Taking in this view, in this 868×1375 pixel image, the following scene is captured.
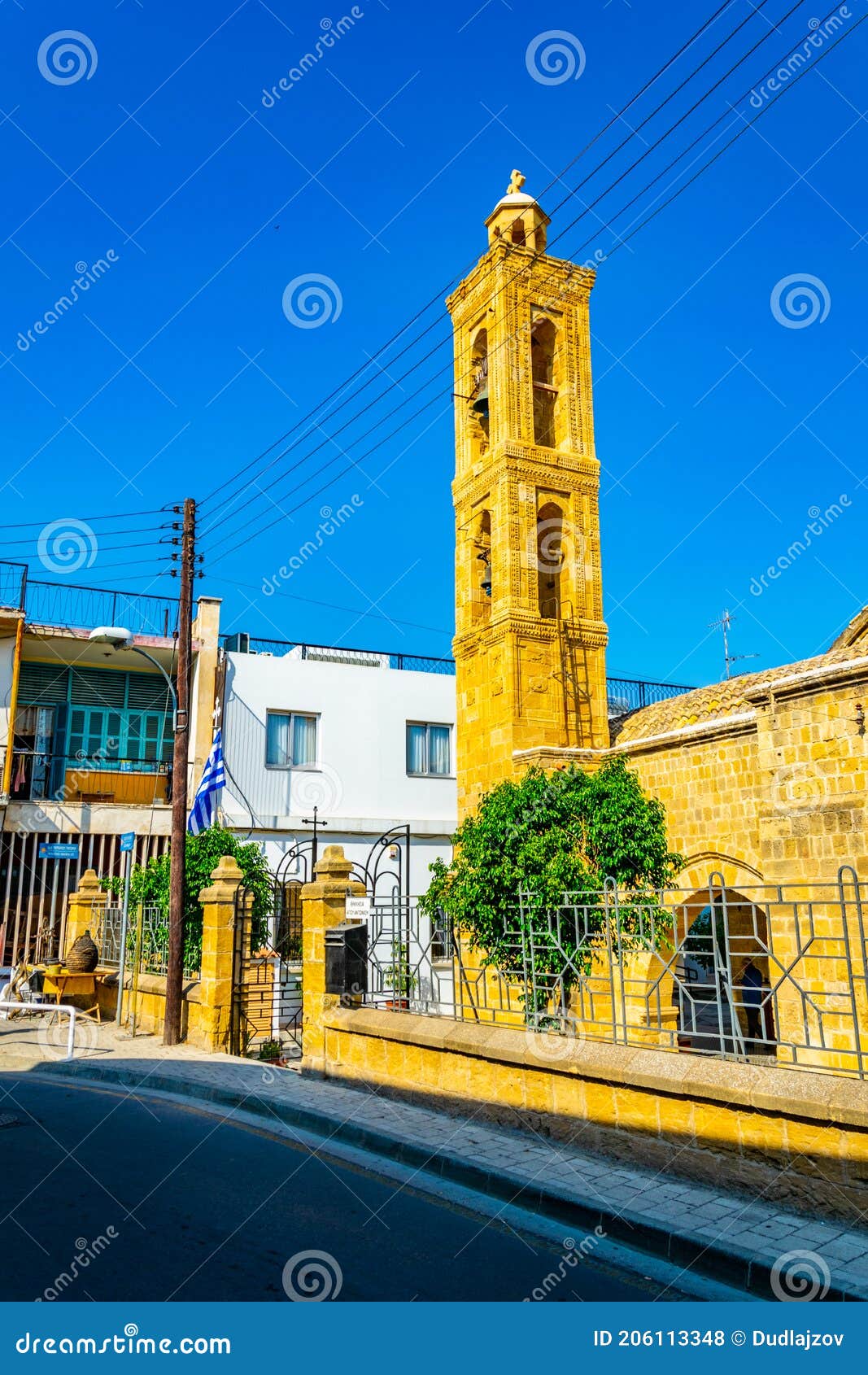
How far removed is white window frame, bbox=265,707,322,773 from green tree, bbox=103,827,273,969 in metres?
4.07

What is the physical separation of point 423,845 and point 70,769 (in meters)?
8.73

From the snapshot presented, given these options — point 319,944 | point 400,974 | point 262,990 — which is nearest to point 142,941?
point 262,990

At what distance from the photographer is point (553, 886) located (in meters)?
12.9

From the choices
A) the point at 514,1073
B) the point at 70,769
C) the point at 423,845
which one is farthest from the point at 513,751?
the point at 70,769

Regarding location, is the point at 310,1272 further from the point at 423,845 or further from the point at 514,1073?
the point at 423,845

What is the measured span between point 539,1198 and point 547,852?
23.9 feet

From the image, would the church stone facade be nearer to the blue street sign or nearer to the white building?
the white building

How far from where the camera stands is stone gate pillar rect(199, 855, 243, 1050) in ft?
42.9

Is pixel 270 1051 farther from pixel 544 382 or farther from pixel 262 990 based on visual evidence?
pixel 544 382

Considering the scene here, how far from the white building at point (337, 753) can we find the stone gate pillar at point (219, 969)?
8.73 m

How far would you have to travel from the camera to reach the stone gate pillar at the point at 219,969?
1306 centimetres

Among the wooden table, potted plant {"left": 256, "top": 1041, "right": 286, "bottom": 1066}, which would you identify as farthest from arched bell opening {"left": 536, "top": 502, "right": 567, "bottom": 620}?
the wooden table

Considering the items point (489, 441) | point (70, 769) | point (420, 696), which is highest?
point (489, 441)

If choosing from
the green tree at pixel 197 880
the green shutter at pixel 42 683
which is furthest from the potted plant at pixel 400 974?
the green shutter at pixel 42 683
